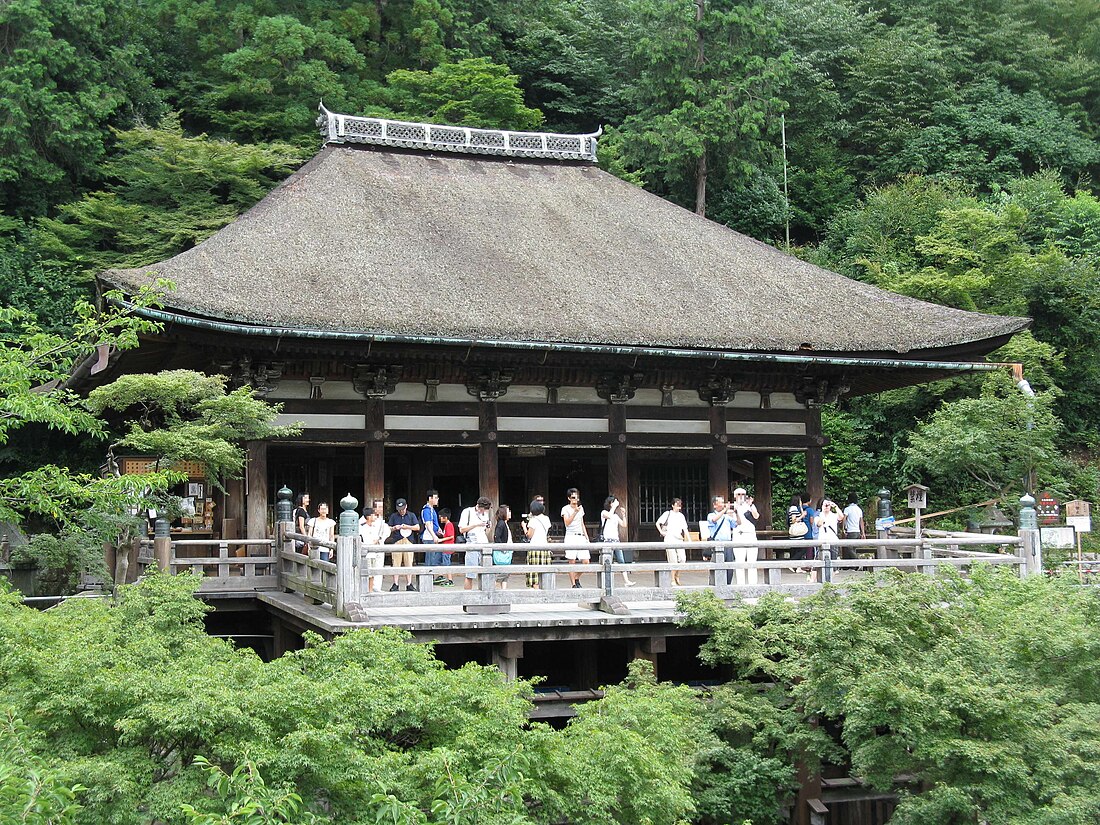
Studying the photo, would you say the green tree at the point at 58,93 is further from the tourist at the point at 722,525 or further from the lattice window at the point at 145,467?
the tourist at the point at 722,525

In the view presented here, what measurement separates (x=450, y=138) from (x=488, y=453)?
8.76 metres

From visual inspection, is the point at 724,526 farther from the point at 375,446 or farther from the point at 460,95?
the point at 460,95

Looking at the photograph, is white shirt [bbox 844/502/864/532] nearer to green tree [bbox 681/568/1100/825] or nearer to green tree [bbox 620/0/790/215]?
green tree [bbox 681/568/1100/825]

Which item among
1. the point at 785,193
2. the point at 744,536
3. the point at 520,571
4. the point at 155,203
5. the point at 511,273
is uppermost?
the point at 785,193

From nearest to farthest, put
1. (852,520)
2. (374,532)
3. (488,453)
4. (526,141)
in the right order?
(374,532), (488,453), (852,520), (526,141)

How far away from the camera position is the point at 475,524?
572 inches

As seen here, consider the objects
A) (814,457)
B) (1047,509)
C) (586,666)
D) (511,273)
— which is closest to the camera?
(586,666)

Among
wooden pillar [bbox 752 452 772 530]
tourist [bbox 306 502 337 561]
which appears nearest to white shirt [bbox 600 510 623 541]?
tourist [bbox 306 502 337 561]

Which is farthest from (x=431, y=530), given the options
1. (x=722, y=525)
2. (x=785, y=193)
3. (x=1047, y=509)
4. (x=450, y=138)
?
(x=785, y=193)

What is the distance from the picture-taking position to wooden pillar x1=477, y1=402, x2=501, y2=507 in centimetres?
1802

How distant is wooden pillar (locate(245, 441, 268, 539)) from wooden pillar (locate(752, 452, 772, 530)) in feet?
30.7

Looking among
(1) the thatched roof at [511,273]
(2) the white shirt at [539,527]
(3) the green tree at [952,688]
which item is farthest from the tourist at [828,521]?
(2) the white shirt at [539,527]

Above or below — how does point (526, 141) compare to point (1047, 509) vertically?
above

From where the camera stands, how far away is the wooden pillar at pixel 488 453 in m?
18.0
